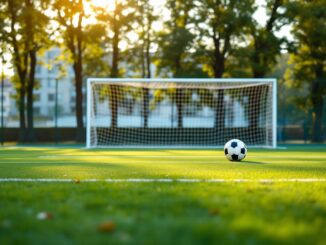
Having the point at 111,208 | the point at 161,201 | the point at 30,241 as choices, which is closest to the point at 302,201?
the point at 161,201

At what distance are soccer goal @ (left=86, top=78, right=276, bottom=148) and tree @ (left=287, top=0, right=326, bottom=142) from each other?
4754mm

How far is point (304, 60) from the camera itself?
36.0 m

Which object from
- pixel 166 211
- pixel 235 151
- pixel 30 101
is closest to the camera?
pixel 166 211

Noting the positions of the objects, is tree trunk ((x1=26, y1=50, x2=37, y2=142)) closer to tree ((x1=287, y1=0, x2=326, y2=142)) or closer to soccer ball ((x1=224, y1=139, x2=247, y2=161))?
tree ((x1=287, y1=0, x2=326, y2=142))

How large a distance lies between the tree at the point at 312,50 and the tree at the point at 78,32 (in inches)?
507

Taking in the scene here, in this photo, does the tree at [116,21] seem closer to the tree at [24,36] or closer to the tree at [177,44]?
the tree at [177,44]

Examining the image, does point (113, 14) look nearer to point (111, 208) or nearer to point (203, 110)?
point (203, 110)

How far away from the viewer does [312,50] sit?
35688mm

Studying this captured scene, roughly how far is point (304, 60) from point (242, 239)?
3380cm

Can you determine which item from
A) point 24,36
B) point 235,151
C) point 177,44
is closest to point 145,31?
point 177,44

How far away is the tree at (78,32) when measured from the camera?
108 ft

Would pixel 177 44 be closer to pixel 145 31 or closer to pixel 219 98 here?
pixel 219 98

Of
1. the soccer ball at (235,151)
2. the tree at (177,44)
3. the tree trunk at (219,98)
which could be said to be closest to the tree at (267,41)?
the tree trunk at (219,98)

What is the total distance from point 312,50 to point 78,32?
51.1ft
